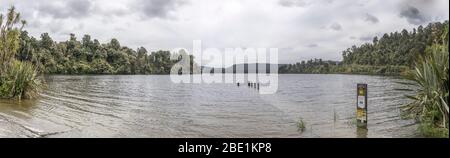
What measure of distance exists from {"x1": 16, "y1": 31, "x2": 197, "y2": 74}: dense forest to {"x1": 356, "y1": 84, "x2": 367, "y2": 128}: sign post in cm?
7816

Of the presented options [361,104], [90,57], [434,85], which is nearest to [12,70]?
[361,104]

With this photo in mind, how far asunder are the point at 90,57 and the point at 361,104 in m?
113

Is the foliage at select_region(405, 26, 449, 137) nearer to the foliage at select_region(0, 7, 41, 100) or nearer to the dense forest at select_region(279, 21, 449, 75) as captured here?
the foliage at select_region(0, 7, 41, 100)

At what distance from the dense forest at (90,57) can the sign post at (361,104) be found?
7816 centimetres

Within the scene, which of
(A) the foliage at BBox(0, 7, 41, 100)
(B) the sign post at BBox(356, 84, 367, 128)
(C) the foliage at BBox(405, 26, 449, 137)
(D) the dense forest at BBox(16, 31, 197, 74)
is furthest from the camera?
(D) the dense forest at BBox(16, 31, 197, 74)

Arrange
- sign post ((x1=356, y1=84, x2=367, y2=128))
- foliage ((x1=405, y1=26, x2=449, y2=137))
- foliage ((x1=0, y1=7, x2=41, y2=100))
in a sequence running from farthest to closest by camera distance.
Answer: foliage ((x1=0, y1=7, x2=41, y2=100))
sign post ((x1=356, y1=84, x2=367, y2=128))
foliage ((x1=405, y1=26, x2=449, y2=137))

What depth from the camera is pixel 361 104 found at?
35.9ft

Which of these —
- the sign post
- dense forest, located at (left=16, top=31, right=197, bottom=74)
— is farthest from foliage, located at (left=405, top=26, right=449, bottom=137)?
dense forest, located at (left=16, top=31, right=197, bottom=74)

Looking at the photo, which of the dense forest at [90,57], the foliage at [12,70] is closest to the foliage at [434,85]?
the foliage at [12,70]

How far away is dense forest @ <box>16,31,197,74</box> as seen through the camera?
9112cm

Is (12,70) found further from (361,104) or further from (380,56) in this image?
(380,56)

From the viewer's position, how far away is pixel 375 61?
13425 cm

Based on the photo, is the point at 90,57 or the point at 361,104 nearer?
the point at 361,104

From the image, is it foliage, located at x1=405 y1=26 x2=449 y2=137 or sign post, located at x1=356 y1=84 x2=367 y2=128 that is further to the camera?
sign post, located at x1=356 y1=84 x2=367 y2=128
